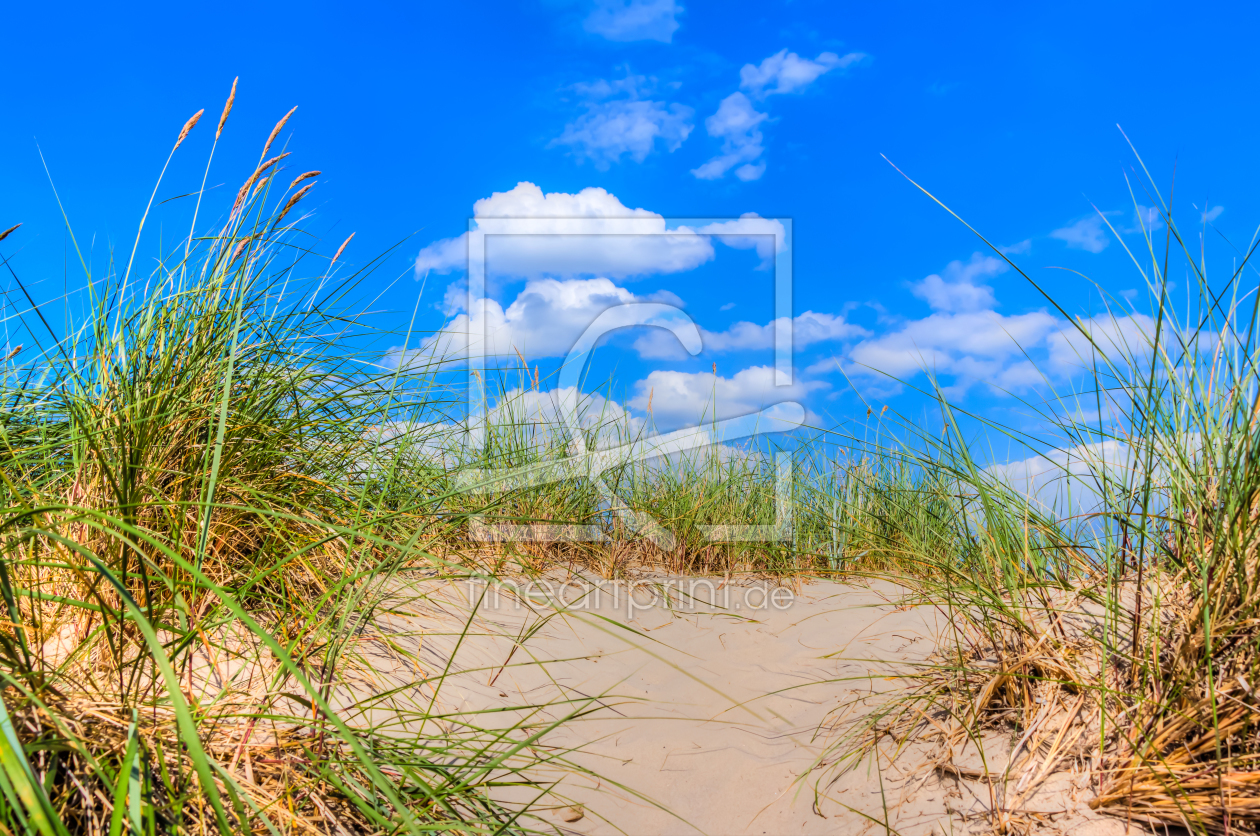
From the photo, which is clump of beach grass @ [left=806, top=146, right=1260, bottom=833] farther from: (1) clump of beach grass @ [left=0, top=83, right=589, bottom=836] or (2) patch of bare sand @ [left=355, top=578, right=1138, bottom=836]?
(1) clump of beach grass @ [left=0, top=83, right=589, bottom=836]

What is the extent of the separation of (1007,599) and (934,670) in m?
0.27

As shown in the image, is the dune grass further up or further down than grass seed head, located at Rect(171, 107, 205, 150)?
further down

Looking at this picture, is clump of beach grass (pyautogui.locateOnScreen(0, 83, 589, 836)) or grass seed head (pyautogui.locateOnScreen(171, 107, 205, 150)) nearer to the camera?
clump of beach grass (pyautogui.locateOnScreen(0, 83, 589, 836))

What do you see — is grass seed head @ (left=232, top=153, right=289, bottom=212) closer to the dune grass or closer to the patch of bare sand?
the dune grass

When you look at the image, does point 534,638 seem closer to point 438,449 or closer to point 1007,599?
point 438,449

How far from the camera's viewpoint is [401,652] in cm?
211

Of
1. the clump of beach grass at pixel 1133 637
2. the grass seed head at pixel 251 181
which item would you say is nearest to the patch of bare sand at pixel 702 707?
the clump of beach grass at pixel 1133 637

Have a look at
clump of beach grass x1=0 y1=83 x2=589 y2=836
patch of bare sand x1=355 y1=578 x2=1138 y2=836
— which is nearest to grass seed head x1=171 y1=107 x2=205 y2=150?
clump of beach grass x1=0 y1=83 x2=589 y2=836

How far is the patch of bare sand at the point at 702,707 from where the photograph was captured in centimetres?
166

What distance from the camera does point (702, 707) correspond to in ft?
8.59

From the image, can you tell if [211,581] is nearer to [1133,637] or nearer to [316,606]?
[316,606]

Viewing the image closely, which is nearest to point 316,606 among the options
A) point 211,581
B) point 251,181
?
point 211,581

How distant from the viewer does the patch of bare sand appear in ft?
5.45

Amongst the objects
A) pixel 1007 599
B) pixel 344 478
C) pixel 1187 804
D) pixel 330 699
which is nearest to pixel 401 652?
pixel 330 699
